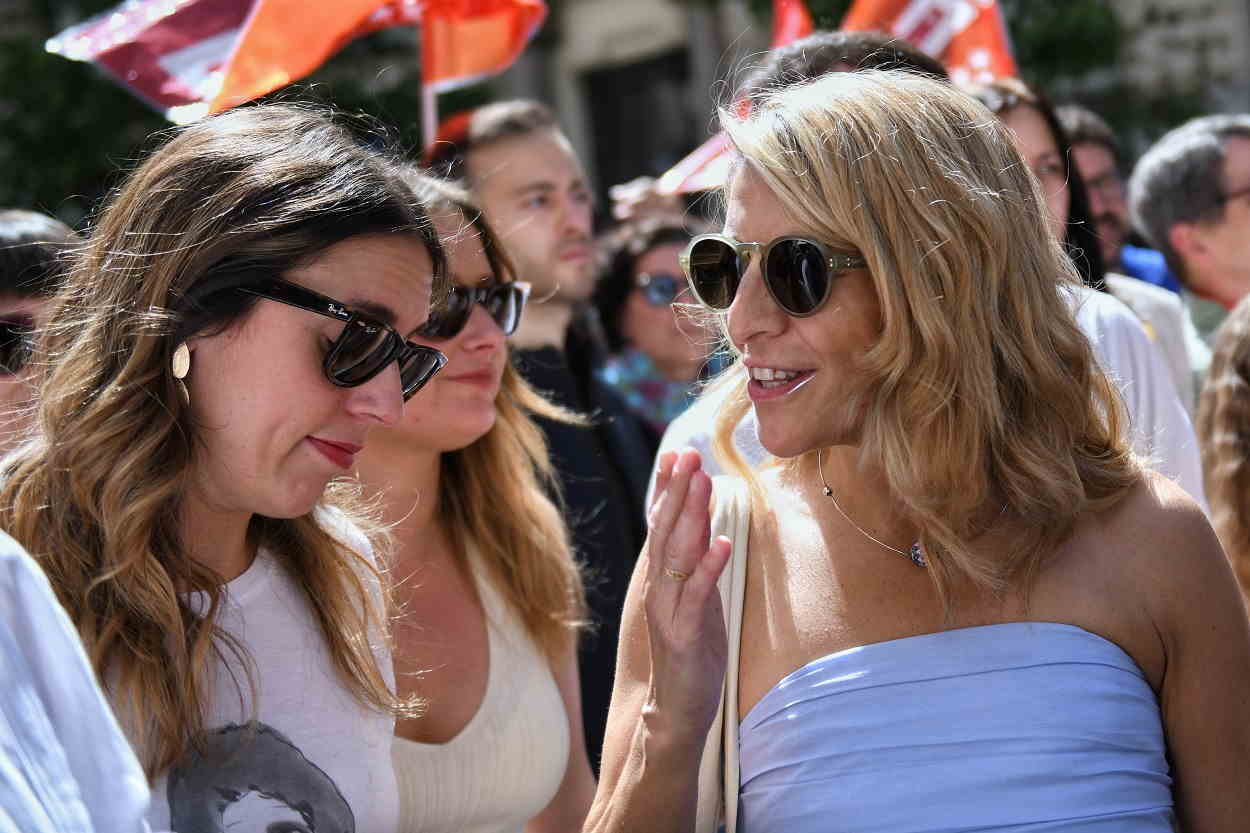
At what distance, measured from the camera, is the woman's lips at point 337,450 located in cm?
205

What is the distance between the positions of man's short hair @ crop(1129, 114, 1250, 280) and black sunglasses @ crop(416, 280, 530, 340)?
7.30 ft

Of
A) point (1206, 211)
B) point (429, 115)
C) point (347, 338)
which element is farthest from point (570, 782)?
point (1206, 211)

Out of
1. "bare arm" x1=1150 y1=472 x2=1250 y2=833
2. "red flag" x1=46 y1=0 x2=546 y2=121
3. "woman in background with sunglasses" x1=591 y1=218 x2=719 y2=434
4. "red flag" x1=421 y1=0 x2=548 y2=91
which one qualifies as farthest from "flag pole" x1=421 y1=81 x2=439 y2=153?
"bare arm" x1=1150 y1=472 x2=1250 y2=833

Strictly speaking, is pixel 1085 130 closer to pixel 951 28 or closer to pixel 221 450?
pixel 951 28

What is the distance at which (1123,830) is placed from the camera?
1905 millimetres

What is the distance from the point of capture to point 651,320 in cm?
539

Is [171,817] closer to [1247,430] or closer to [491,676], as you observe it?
[491,676]

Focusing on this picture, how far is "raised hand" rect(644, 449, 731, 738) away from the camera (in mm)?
1916

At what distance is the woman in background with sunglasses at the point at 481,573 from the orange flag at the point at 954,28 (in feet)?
8.13

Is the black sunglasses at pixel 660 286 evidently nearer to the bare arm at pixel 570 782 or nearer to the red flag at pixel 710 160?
the red flag at pixel 710 160

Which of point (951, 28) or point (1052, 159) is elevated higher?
point (1052, 159)

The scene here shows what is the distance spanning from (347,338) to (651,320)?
135 inches

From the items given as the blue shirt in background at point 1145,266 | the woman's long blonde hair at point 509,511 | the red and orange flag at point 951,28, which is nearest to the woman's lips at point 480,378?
the woman's long blonde hair at point 509,511

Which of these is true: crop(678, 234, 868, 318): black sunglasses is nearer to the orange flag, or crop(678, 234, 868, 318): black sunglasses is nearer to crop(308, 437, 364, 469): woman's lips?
crop(308, 437, 364, 469): woman's lips
